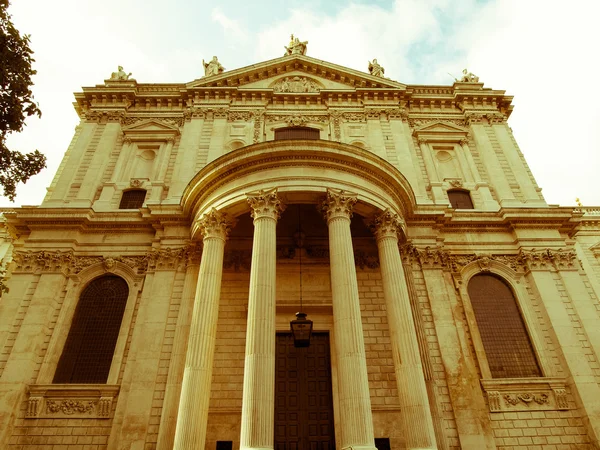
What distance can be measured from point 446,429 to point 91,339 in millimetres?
12854

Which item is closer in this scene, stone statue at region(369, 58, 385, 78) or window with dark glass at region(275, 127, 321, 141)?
window with dark glass at region(275, 127, 321, 141)

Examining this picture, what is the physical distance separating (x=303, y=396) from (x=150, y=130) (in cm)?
1519

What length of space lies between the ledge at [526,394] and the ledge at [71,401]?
1281cm

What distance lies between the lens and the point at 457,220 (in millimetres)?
18047

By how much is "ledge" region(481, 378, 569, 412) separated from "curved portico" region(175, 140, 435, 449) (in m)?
3.90

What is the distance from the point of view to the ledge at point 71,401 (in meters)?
13.9

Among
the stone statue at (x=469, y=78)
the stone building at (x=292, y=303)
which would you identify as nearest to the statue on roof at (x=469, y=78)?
the stone statue at (x=469, y=78)

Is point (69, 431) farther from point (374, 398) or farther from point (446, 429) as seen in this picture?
point (446, 429)

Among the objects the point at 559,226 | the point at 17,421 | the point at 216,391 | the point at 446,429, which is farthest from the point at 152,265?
the point at 559,226

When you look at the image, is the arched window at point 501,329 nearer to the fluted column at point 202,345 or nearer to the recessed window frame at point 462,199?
the recessed window frame at point 462,199

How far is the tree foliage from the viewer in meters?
11.8

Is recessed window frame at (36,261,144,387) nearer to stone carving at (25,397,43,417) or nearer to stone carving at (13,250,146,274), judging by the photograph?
stone carving at (13,250,146,274)

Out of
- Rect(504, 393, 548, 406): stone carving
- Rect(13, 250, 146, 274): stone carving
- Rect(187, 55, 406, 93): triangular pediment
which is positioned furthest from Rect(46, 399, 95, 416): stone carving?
Rect(187, 55, 406, 93): triangular pediment

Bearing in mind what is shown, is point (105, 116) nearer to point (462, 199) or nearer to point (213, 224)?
point (213, 224)
